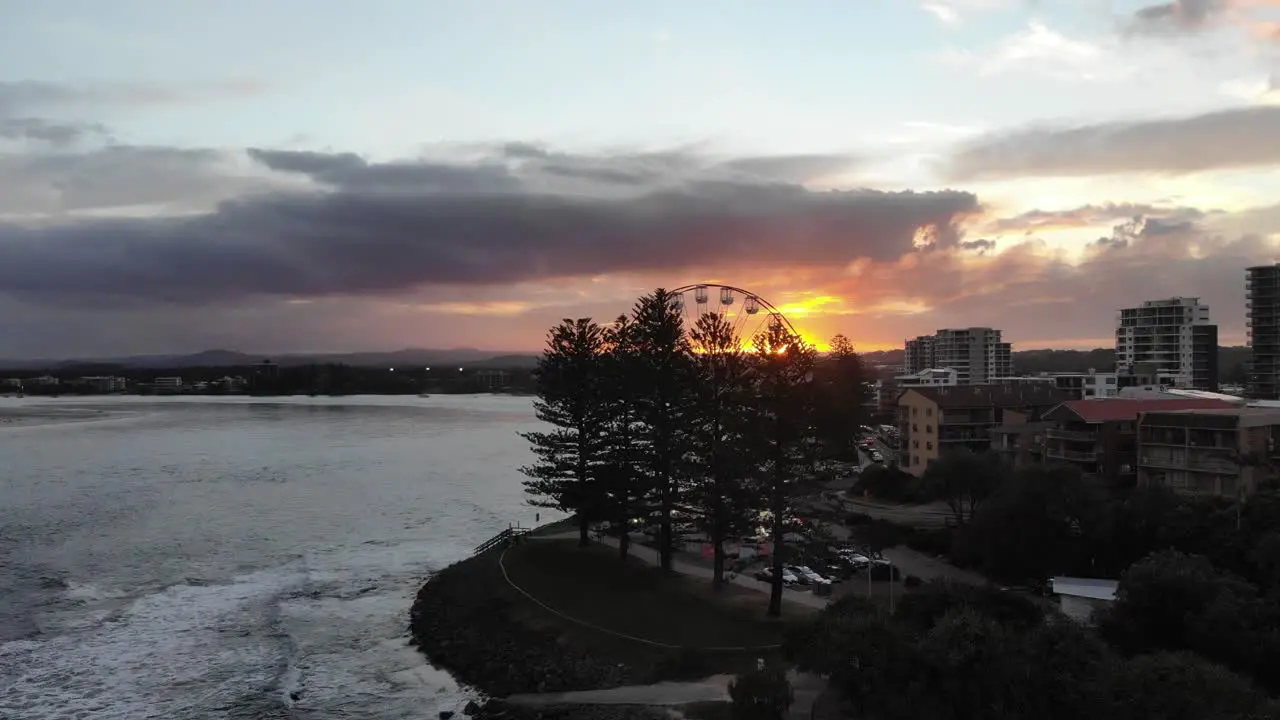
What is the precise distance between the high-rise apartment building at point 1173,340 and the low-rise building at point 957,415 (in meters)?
49.2

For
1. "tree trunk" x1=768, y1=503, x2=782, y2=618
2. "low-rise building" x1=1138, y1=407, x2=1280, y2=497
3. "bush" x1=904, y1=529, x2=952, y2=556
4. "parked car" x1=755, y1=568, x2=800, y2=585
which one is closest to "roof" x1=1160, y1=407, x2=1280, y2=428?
"low-rise building" x1=1138, y1=407, x2=1280, y2=497

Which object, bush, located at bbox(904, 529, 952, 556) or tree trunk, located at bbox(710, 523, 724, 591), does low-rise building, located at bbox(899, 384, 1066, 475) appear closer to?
bush, located at bbox(904, 529, 952, 556)

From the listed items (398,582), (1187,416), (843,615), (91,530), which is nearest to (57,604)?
(398,582)

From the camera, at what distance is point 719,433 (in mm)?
30500

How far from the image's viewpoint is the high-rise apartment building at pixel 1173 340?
99.9 metres

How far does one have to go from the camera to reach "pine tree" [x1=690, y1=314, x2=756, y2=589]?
91.5 ft

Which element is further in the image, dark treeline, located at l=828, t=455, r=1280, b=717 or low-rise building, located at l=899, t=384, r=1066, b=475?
low-rise building, located at l=899, t=384, r=1066, b=475

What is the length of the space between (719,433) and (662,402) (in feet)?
9.22

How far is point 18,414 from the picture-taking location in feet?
Answer: 532

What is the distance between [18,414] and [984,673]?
189945 millimetres

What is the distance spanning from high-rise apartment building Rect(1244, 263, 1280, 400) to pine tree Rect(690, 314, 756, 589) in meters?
85.3

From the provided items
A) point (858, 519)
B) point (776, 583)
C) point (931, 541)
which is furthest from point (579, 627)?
point (858, 519)

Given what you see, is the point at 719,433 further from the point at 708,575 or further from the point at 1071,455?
the point at 1071,455

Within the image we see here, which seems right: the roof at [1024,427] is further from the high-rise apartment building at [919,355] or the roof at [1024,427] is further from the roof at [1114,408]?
the high-rise apartment building at [919,355]
